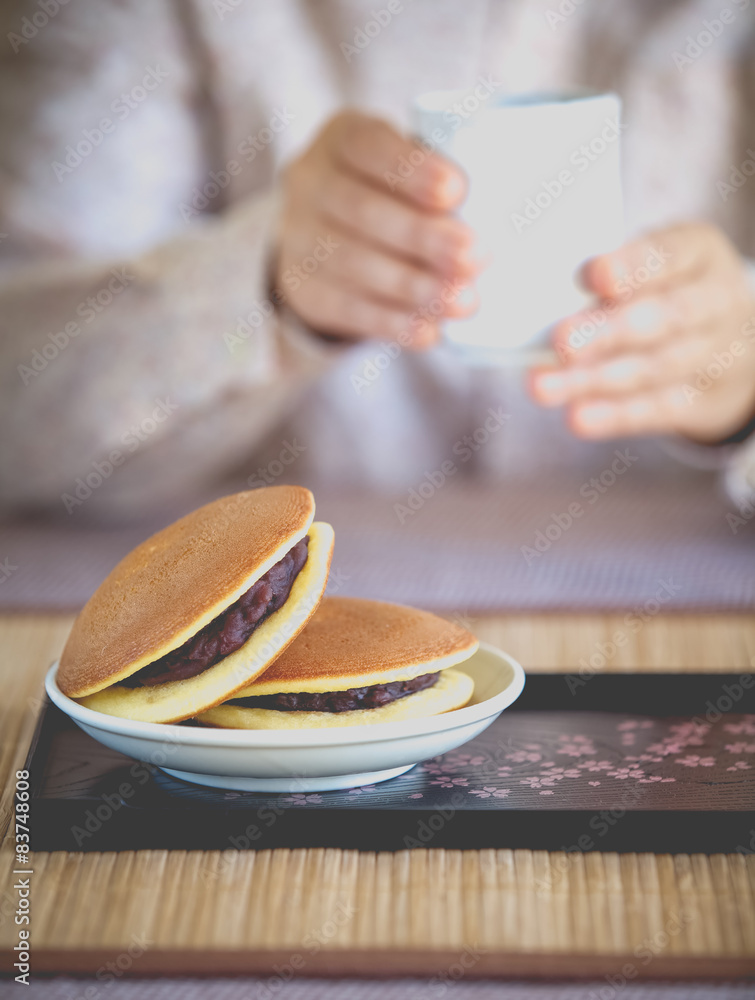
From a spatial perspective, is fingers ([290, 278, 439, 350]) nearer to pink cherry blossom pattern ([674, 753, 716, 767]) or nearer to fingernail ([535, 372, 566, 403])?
fingernail ([535, 372, 566, 403])

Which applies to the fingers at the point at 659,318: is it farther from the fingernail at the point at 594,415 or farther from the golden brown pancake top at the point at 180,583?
the golden brown pancake top at the point at 180,583

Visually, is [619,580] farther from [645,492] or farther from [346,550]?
[645,492]

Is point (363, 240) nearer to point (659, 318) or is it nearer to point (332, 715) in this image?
point (659, 318)

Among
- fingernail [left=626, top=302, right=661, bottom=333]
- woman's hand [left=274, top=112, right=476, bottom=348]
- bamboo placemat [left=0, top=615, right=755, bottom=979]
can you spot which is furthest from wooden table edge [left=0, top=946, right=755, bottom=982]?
fingernail [left=626, top=302, right=661, bottom=333]

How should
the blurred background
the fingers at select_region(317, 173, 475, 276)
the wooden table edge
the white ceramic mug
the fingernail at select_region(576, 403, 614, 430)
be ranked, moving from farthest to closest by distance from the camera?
1. the fingernail at select_region(576, 403, 614, 430)
2. the blurred background
3. the fingers at select_region(317, 173, 475, 276)
4. the white ceramic mug
5. the wooden table edge

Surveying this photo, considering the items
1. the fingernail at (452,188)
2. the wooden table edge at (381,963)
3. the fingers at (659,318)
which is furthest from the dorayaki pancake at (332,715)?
the fingers at (659,318)

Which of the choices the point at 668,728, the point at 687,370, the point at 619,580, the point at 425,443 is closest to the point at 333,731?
the point at 668,728
